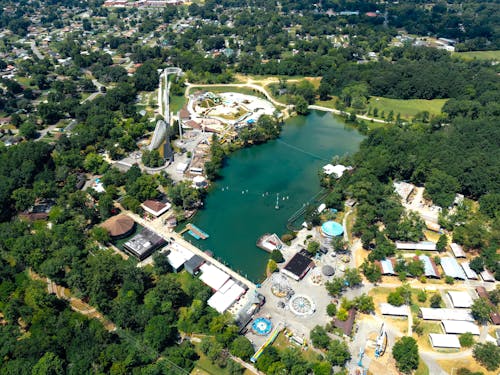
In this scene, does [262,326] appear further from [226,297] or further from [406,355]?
[406,355]

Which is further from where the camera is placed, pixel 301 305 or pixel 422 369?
pixel 301 305

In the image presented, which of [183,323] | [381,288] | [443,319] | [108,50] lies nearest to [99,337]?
[183,323]

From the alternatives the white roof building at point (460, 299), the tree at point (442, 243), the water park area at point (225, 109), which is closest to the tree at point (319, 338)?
the white roof building at point (460, 299)

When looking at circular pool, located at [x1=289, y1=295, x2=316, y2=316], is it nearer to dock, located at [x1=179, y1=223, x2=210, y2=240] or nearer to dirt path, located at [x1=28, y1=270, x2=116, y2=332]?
dock, located at [x1=179, y1=223, x2=210, y2=240]

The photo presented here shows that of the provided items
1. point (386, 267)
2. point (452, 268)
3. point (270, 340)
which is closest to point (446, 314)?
point (452, 268)

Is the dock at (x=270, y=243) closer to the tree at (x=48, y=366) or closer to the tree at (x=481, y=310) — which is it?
the tree at (x=481, y=310)

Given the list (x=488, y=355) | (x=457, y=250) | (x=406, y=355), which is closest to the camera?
(x=406, y=355)
